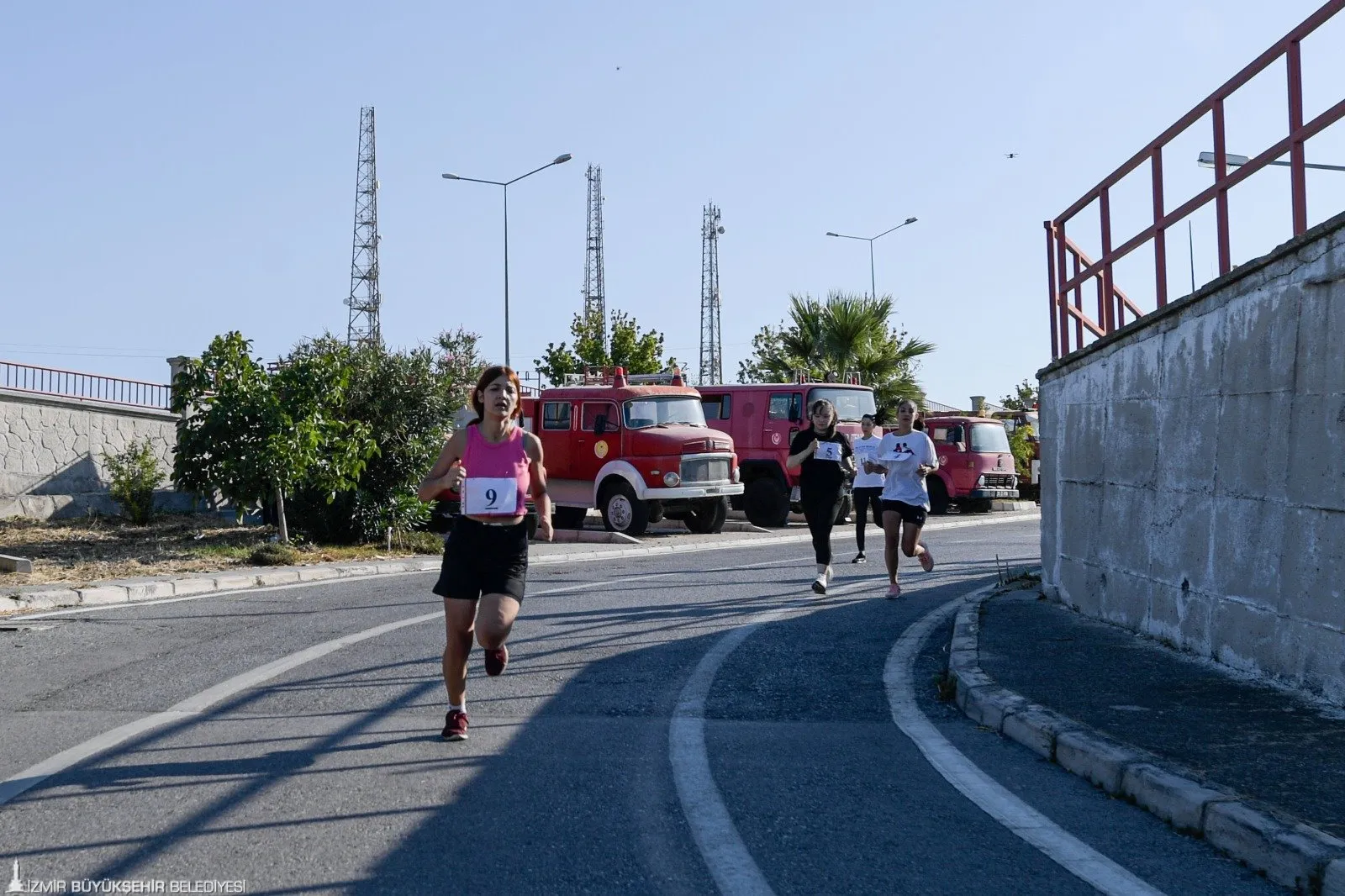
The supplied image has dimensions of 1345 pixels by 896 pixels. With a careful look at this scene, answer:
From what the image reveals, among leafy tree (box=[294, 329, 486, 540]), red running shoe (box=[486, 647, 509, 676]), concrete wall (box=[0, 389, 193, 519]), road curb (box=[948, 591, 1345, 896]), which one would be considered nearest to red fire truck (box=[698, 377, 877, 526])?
leafy tree (box=[294, 329, 486, 540])

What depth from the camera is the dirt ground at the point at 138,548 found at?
13969 mm

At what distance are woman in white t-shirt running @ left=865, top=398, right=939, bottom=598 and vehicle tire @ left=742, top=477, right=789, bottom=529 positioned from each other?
43.9ft

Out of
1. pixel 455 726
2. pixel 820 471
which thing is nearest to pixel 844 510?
pixel 820 471

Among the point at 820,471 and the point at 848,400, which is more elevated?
the point at 848,400

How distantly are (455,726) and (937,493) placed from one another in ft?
85.4

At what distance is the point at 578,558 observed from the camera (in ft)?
59.2

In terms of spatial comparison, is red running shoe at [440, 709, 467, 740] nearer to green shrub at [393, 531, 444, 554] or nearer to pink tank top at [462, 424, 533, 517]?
pink tank top at [462, 424, 533, 517]

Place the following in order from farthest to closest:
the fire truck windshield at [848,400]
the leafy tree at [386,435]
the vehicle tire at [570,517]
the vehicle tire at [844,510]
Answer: the vehicle tire at [844,510]
the fire truck windshield at [848,400]
the vehicle tire at [570,517]
the leafy tree at [386,435]

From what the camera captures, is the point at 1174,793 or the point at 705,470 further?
the point at 705,470

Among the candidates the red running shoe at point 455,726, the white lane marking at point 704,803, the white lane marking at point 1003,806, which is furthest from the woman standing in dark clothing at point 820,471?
the red running shoe at point 455,726

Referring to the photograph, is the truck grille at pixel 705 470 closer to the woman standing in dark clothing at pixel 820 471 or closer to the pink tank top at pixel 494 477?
the woman standing in dark clothing at pixel 820 471

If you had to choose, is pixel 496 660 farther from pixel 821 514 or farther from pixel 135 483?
pixel 135 483

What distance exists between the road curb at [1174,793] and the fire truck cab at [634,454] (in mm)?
14985

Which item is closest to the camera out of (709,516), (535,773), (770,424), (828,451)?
(535,773)
